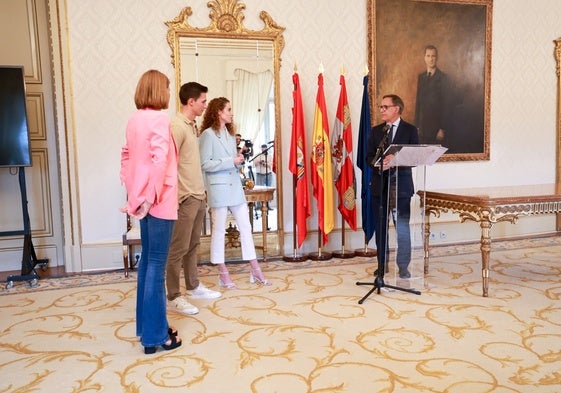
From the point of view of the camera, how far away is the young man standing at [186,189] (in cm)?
322

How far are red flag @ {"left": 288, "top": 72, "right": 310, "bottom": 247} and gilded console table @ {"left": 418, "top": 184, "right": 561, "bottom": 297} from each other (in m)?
1.38

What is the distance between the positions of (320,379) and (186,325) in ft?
3.66

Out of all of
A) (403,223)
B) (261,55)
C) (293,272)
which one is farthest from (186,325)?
(261,55)

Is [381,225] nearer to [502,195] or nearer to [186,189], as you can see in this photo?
[502,195]

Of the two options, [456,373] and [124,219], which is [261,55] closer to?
→ [124,219]

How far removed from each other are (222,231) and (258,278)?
0.58 metres

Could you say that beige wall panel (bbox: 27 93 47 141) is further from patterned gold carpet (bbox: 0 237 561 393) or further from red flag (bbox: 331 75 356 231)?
red flag (bbox: 331 75 356 231)

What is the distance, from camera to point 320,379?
7.68 feet

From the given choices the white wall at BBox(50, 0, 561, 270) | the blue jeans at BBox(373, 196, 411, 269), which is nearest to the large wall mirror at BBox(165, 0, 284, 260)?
the white wall at BBox(50, 0, 561, 270)

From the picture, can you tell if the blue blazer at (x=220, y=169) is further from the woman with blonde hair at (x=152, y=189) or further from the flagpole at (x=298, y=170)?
the flagpole at (x=298, y=170)

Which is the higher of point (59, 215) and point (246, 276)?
point (59, 215)

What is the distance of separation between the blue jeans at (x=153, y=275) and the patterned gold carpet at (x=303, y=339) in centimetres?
13

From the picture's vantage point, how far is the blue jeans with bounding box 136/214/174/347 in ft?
8.55

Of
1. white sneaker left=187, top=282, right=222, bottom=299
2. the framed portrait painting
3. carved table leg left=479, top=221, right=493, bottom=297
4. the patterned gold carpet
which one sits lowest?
the patterned gold carpet
